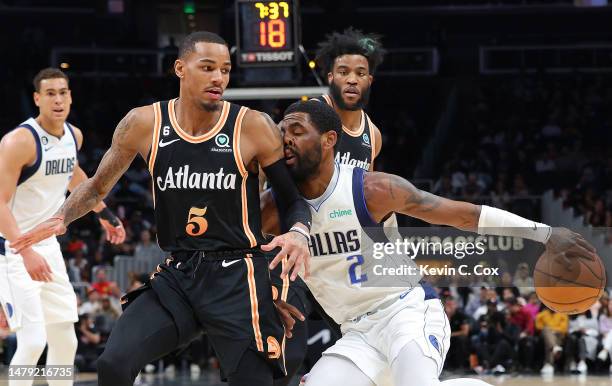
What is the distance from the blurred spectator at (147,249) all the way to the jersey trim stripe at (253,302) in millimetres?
9063

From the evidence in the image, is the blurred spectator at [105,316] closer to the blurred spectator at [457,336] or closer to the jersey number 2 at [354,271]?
the blurred spectator at [457,336]

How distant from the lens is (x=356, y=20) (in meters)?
25.0

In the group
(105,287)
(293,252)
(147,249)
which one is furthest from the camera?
(147,249)

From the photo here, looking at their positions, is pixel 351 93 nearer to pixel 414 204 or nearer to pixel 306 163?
pixel 306 163

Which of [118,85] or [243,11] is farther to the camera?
[118,85]

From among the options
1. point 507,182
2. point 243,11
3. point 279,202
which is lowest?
point 507,182

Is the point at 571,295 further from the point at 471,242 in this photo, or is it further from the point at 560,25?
the point at 560,25

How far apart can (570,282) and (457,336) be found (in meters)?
7.36

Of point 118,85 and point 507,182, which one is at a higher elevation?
point 118,85

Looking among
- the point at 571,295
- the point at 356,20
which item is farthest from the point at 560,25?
the point at 571,295

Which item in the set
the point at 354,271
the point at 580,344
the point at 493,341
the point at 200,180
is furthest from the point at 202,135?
the point at 580,344

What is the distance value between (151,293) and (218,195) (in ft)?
1.80

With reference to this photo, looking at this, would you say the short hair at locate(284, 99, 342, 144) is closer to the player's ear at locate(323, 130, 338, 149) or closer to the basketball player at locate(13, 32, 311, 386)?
the player's ear at locate(323, 130, 338, 149)

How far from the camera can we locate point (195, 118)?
483 centimetres
